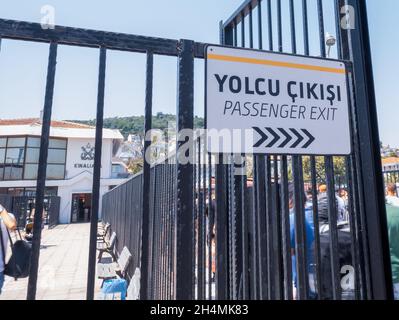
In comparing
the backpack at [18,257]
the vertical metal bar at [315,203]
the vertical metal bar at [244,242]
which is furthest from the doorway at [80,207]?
the vertical metal bar at [315,203]

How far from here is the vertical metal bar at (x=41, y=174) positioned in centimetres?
125

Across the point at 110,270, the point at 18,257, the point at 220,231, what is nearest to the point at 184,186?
the point at 220,231

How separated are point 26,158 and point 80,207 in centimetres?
571

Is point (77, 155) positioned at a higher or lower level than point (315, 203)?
higher

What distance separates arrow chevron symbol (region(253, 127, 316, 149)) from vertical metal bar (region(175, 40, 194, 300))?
34cm

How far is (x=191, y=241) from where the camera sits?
1362mm

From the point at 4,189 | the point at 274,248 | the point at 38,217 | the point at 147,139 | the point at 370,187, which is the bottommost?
the point at 274,248

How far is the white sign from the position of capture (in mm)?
1421

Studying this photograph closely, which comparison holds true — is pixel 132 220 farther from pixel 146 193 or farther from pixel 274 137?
pixel 274 137

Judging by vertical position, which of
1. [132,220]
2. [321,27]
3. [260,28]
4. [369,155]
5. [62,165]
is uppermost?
[62,165]

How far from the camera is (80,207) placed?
1004 inches
